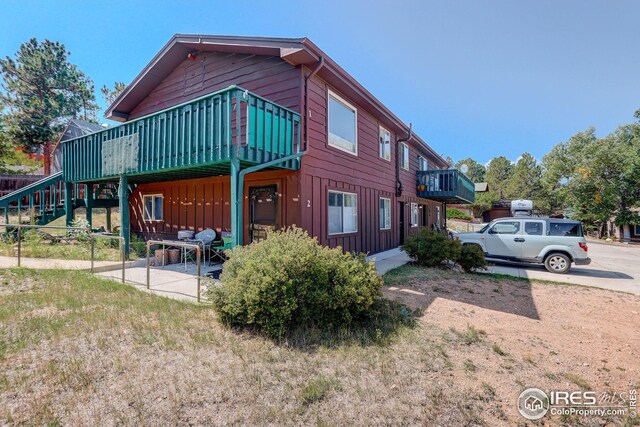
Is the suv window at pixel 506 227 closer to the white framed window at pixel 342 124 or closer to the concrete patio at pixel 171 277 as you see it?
the concrete patio at pixel 171 277

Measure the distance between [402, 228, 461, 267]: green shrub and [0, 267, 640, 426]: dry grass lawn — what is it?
307 centimetres

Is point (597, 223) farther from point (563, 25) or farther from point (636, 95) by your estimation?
point (563, 25)

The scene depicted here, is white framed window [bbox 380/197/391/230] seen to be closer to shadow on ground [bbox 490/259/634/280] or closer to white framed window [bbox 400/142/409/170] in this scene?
white framed window [bbox 400/142/409/170]

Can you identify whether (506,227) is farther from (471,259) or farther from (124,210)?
(124,210)

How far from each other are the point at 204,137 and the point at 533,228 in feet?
32.5

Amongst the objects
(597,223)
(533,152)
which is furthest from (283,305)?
(533,152)

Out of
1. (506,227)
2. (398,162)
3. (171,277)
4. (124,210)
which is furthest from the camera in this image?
(398,162)

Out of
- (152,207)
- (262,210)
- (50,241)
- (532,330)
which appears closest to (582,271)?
(532,330)

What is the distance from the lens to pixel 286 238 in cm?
421

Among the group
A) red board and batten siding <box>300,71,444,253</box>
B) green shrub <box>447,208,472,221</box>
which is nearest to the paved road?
Result: red board and batten siding <box>300,71,444,253</box>

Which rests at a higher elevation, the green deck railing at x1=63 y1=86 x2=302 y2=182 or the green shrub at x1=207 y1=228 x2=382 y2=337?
the green deck railing at x1=63 y1=86 x2=302 y2=182

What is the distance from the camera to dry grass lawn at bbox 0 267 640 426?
7.52 ft

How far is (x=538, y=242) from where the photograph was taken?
8.75m

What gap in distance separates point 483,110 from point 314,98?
1542cm
